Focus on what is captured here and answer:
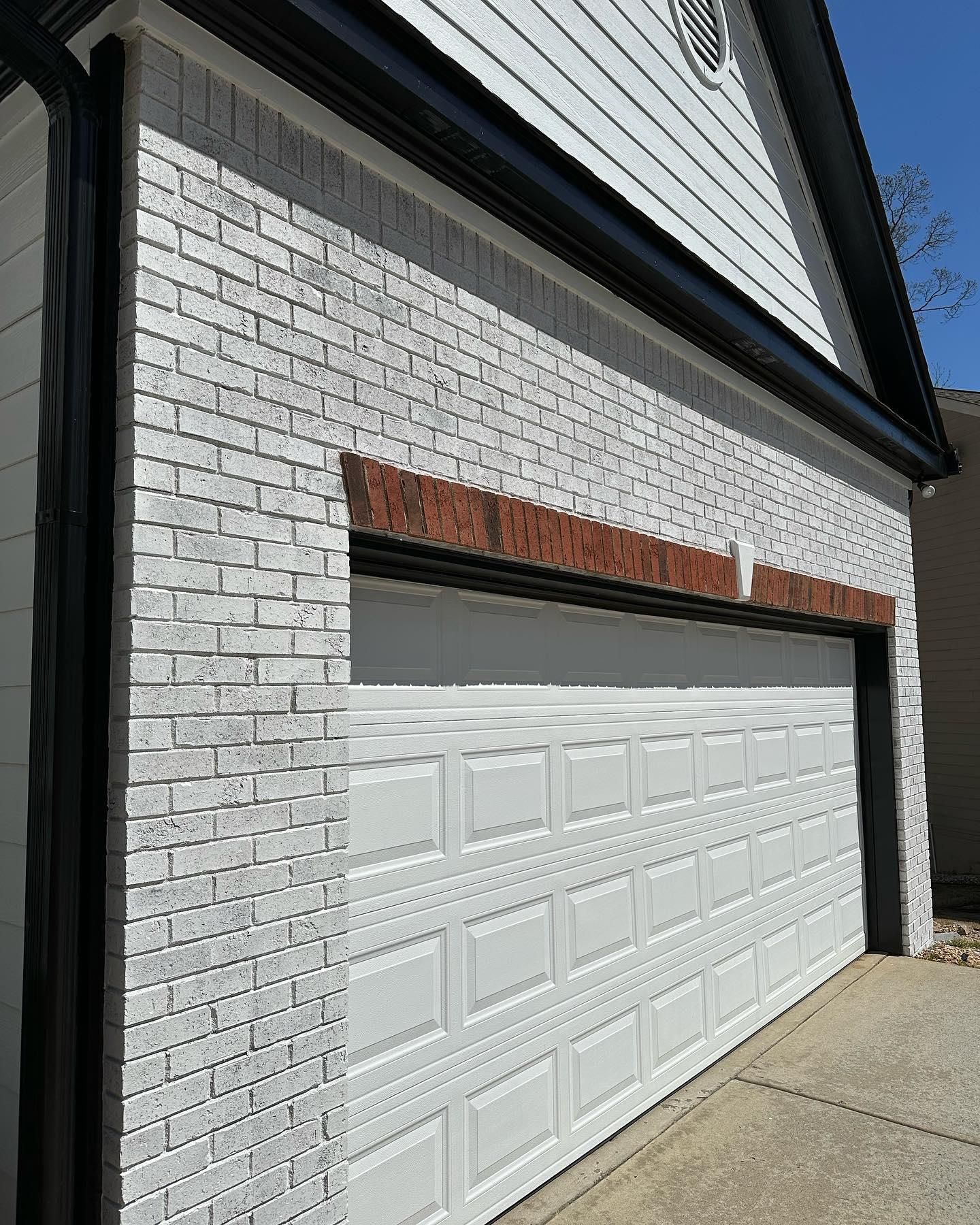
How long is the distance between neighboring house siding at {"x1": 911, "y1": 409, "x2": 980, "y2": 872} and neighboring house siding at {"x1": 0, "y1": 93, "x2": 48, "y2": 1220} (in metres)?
11.5

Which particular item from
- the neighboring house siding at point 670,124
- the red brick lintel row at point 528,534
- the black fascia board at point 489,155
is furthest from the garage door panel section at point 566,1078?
the neighboring house siding at point 670,124

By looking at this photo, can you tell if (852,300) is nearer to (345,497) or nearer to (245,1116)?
(345,497)

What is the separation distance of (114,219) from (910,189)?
59.2 feet

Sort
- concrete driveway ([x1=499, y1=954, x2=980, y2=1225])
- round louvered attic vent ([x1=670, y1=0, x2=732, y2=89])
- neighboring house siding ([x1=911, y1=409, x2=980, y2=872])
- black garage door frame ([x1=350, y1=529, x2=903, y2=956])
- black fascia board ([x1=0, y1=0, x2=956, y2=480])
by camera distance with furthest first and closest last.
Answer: neighboring house siding ([x1=911, y1=409, x2=980, y2=872])
round louvered attic vent ([x1=670, y1=0, x2=732, y2=89])
concrete driveway ([x1=499, y1=954, x2=980, y2=1225])
black garage door frame ([x1=350, y1=529, x2=903, y2=956])
black fascia board ([x1=0, y1=0, x2=956, y2=480])

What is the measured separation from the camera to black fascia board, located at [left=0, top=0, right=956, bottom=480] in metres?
2.87

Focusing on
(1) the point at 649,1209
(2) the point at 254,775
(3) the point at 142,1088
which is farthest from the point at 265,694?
(1) the point at 649,1209

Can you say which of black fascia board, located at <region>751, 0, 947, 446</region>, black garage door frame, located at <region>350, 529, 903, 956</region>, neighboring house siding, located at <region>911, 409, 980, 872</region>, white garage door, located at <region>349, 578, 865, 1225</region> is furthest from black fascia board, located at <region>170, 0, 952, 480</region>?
neighboring house siding, located at <region>911, 409, 980, 872</region>

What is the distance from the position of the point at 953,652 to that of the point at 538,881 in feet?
31.5

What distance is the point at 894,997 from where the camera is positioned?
626 centimetres

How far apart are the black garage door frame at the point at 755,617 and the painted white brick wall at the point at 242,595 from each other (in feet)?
1.07

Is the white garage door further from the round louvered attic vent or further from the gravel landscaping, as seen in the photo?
the round louvered attic vent

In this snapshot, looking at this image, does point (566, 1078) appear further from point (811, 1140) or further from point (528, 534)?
point (528, 534)

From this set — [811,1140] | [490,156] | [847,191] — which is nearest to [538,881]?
[811,1140]

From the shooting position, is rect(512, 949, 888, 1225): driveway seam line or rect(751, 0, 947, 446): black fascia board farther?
rect(751, 0, 947, 446): black fascia board
